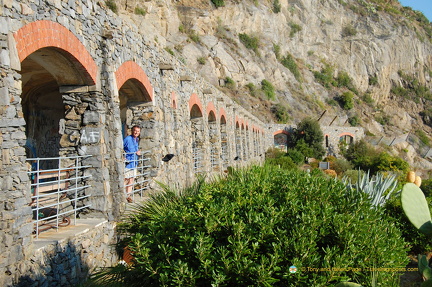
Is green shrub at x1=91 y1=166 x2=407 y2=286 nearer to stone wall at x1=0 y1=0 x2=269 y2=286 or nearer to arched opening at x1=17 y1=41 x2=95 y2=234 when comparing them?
stone wall at x1=0 y1=0 x2=269 y2=286

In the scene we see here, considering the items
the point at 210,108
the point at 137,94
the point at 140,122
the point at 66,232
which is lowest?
the point at 66,232

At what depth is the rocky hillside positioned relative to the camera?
3275cm

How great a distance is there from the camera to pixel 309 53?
49.9m

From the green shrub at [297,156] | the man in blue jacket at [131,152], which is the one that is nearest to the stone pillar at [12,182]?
the man in blue jacket at [131,152]

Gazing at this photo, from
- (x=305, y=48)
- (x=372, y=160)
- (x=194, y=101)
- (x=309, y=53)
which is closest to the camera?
(x=194, y=101)

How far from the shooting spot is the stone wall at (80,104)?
4062 millimetres

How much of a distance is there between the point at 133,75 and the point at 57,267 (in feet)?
12.9

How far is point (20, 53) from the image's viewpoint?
4.31 meters

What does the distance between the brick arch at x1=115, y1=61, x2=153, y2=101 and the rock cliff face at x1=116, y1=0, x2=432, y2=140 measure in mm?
18239

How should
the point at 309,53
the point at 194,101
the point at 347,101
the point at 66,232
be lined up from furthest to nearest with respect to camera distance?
the point at 309,53 < the point at 347,101 < the point at 194,101 < the point at 66,232

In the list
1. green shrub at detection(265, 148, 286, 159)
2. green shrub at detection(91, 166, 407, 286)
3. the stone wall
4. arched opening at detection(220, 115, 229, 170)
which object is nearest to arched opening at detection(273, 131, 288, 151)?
green shrub at detection(265, 148, 286, 159)

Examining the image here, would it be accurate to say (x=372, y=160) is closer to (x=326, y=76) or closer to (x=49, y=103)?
(x=49, y=103)

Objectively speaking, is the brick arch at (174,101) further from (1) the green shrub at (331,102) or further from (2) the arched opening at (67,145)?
(1) the green shrub at (331,102)

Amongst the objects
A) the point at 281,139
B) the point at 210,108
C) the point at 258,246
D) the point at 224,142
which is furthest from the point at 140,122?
the point at 281,139
